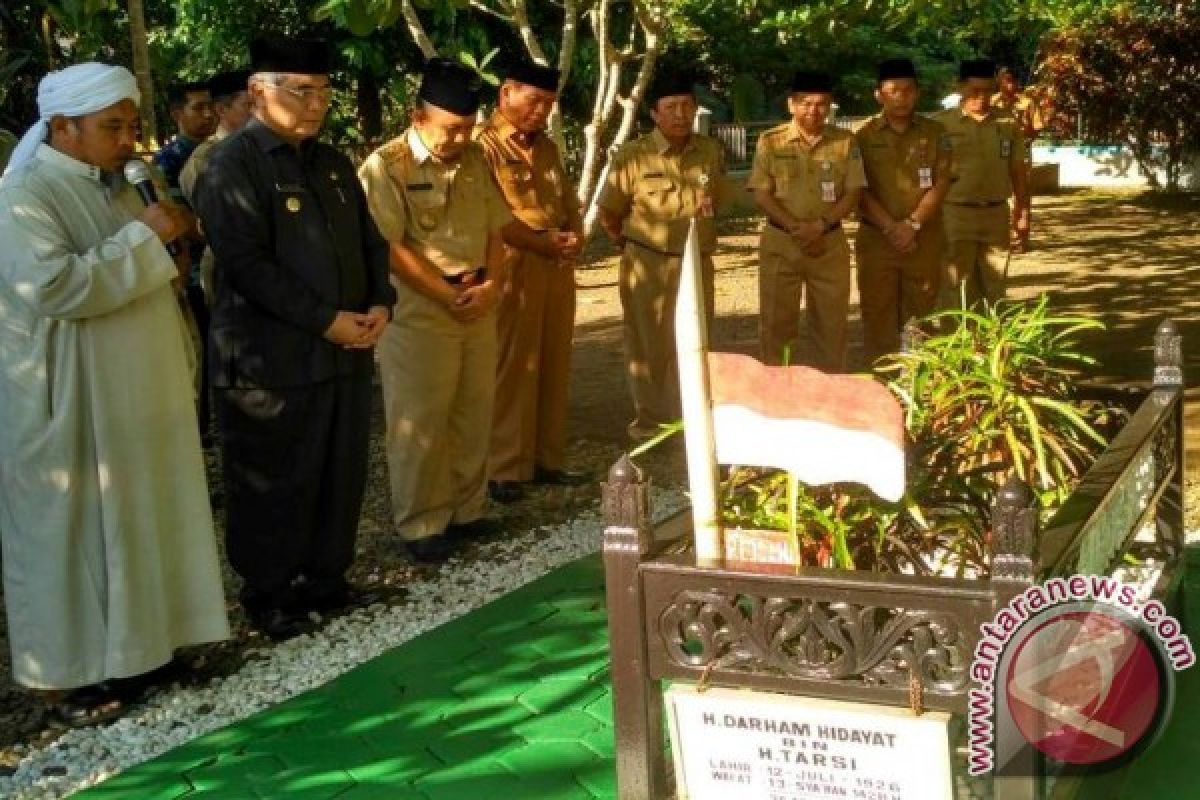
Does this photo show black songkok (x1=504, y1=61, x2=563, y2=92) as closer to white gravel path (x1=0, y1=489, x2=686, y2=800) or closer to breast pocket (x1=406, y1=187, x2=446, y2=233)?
breast pocket (x1=406, y1=187, x2=446, y2=233)

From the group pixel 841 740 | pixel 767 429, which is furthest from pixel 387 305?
pixel 841 740

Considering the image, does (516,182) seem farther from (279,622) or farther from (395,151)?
(279,622)

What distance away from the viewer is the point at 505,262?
6230mm

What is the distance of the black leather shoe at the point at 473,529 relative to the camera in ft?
19.4

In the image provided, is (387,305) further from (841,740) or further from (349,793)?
(841,740)

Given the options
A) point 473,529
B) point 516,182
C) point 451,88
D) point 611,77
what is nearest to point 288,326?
point 451,88

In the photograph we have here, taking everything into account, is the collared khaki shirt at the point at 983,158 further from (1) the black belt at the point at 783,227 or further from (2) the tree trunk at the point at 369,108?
(2) the tree trunk at the point at 369,108

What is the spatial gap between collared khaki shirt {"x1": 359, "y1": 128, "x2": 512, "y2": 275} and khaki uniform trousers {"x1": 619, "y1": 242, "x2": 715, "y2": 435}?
1820mm

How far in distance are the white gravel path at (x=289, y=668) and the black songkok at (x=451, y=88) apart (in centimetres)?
165

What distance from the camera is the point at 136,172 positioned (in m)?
4.11

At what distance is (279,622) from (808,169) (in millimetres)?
4082

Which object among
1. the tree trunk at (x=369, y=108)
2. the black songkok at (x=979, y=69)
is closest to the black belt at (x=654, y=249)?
the black songkok at (x=979, y=69)

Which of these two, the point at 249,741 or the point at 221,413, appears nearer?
the point at 249,741

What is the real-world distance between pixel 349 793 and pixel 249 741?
1.55ft
